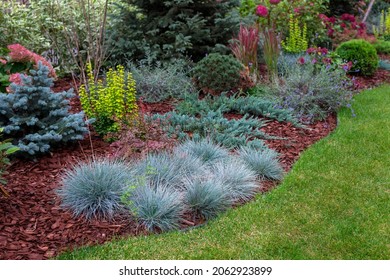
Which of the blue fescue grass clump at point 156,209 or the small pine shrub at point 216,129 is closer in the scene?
the blue fescue grass clump at point 156,209

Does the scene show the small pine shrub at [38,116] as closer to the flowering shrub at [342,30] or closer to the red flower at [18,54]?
the red flower at [18,54]

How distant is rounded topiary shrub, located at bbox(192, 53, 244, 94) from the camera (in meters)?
7.46

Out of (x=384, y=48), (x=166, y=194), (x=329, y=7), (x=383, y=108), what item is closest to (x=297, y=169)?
(x=166, y=194)

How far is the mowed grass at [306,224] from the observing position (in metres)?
3.84

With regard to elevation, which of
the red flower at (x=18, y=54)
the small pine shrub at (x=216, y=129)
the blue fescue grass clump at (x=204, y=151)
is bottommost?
the small pine shrub at (x=216, y=129)

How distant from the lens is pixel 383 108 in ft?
24.6

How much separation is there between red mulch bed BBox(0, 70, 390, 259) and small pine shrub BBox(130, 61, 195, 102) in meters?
1.77

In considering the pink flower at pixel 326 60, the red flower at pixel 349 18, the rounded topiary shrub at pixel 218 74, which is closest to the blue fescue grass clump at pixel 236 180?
the rounded topiary shrub at pixel 218 74

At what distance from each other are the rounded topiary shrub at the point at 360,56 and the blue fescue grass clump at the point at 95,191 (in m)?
6.33

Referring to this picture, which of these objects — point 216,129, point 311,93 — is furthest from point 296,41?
point 216,129

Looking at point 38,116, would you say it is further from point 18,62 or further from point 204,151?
point 204,151

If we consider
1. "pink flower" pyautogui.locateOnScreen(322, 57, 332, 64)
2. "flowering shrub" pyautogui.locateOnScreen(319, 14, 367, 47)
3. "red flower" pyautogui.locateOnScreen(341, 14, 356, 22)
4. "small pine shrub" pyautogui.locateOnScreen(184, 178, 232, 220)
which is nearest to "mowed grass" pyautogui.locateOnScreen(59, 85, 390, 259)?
"small pine shrub" pyautogui.locateOnScreen(184, 178, 232, 220)

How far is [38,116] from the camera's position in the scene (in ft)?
18.2

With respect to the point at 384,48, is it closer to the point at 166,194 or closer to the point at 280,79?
the point at 280,79
